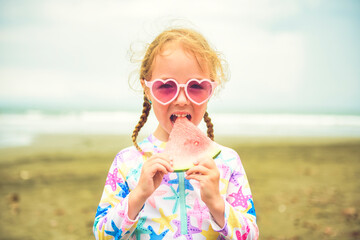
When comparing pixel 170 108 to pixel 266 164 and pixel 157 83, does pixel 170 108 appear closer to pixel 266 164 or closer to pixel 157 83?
pixel 157 83

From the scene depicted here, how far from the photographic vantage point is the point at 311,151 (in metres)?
13.6

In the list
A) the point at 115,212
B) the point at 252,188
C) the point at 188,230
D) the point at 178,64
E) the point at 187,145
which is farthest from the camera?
the point at 252,188

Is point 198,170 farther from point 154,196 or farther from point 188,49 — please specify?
point 188,49

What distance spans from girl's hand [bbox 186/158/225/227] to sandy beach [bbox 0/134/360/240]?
3960 millimetres

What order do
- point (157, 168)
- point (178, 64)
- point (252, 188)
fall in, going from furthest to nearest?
1. point (252, 188)
2. point (178, 64)
3. point (157, 168)

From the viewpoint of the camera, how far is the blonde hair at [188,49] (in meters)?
2.47

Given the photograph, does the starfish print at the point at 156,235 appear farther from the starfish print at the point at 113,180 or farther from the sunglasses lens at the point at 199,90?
the sunglasses lens at the point at 199,90

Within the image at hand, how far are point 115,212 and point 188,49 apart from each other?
47.9 inches

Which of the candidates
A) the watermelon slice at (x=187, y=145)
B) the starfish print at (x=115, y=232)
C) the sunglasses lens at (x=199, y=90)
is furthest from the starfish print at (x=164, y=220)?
the sunglasses lens at (x=199, y=90)

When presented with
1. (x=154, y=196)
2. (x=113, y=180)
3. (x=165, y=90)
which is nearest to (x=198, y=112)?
(x=165, y=90)

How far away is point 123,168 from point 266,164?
923cm

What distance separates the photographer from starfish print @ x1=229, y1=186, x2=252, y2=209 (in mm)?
2412

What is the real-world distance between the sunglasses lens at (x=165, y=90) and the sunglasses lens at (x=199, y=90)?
112 millimetres

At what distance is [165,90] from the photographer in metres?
2.41
